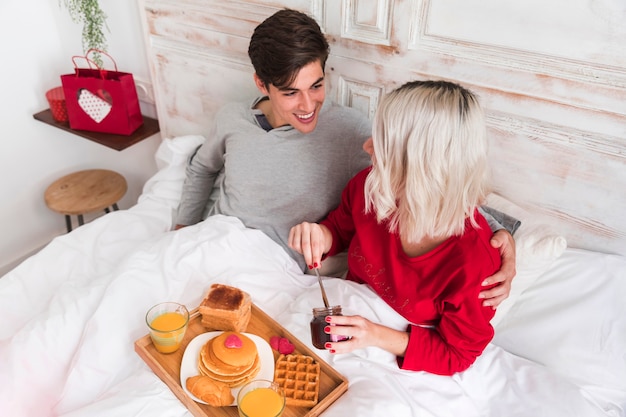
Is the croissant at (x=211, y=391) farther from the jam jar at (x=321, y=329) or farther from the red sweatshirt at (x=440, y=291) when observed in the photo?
the red sweatshirt at (x=440, y=291)

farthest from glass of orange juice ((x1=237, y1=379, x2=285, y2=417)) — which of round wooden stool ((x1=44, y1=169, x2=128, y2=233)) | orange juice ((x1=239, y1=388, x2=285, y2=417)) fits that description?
round wooden stool ((x1=44, y1=169, x2=128, y2=233))

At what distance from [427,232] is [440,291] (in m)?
0.15

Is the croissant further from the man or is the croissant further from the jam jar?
the man

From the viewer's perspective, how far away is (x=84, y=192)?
2.24 metres

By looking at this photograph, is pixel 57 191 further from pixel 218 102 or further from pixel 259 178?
pixel 259 178

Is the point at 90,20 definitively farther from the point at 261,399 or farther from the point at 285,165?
the point at 261,399

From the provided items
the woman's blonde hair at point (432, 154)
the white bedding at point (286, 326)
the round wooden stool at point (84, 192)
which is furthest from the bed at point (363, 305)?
the round wooden stool at point (84, 192)

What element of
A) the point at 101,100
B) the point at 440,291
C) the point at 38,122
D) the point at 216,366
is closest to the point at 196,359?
the point at 216,366

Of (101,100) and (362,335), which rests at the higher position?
(101,100)

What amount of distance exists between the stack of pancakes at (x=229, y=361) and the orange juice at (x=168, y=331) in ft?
0.23

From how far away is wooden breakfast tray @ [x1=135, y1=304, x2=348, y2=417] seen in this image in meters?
1.00

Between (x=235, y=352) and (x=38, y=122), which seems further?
(x=38, y=122)

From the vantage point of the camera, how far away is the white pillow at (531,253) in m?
1.23

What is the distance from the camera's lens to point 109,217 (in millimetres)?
1712
